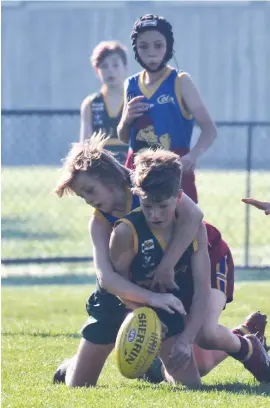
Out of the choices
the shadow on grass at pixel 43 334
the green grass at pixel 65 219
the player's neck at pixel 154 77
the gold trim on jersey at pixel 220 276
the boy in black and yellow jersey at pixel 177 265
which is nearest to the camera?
the boy in black and yellow jersey at pixel 177 265

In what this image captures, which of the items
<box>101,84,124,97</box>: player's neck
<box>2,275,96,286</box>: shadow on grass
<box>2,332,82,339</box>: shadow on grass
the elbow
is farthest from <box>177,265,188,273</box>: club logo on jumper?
<box>2,275,96,286</box>: shadow on grass

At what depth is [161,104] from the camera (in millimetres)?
7531

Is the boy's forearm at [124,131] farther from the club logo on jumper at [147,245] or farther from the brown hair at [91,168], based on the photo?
the club logo on jumper at [147,245]

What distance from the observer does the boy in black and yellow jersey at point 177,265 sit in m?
5.80

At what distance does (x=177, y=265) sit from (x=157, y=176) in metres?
0.56

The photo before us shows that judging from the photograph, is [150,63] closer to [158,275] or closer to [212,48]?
[158,275]

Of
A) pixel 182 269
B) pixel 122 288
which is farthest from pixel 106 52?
pixel 122 288

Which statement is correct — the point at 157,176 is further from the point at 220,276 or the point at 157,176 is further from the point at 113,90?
the point at 113,90

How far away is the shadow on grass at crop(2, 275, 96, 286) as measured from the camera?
1198cm

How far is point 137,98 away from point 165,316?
184 cm

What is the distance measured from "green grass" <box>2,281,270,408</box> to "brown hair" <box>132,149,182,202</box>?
3.32 ft

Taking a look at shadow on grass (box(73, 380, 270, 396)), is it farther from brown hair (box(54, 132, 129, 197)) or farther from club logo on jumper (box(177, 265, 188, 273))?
brown hair (box(54, 132, 129, 197))

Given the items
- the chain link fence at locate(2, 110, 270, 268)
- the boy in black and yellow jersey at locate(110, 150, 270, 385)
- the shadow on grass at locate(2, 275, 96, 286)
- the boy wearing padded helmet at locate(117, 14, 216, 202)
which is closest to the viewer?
the boy in black and yellow jersey at locate(110, 150, 270, 385)

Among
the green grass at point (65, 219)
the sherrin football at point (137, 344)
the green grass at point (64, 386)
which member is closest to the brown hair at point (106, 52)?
the green grass at point (65, 219)
